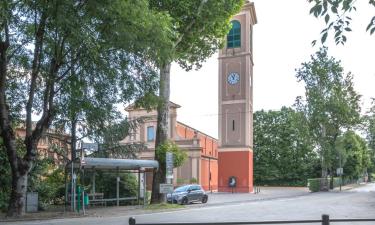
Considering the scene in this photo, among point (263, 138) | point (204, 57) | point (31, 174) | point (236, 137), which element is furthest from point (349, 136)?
point (31, 174)

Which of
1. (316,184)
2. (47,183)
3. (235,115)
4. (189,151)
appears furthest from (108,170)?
(316,184)

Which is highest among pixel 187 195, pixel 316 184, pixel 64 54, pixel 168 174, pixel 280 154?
pixel 64 54

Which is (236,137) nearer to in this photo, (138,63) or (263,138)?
(263,138)

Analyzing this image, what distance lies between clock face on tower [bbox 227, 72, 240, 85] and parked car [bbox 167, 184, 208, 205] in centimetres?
2451

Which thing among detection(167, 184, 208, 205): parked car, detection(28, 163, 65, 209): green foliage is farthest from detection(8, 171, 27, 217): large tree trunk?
detection(167, 184, 208, 205): parked car

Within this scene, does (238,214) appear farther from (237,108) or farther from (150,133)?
(150,133)

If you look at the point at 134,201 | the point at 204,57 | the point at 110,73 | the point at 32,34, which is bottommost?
the point at 134,201

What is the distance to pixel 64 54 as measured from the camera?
66.6 ft

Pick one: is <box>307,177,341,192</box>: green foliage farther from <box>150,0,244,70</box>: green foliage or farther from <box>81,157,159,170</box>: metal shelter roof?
<box>81,157,159,170</box>: metal shelter roof

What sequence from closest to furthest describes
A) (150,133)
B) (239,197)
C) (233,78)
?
1. (239,197)
2. (233,78)
3. (150,133)

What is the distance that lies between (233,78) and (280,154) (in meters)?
32.3

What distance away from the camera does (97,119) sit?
23172 mm

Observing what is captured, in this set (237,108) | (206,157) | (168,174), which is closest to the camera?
(168,174)

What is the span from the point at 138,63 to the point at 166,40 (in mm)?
2286
